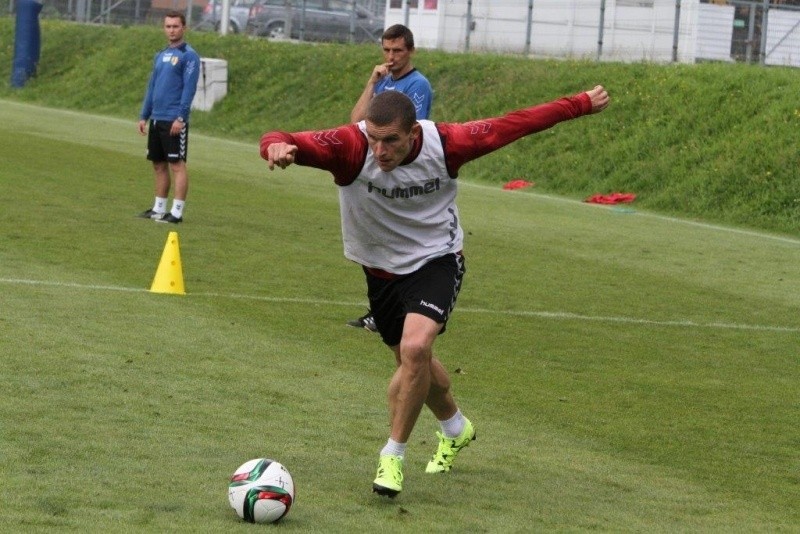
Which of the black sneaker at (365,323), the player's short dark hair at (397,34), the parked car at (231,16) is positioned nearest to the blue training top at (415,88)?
the player's short dark hair at (397,34)

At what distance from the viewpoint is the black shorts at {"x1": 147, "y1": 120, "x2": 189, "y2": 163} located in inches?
623

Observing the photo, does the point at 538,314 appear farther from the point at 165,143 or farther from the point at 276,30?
the point at 276,30

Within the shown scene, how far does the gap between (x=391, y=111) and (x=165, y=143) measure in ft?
32.3

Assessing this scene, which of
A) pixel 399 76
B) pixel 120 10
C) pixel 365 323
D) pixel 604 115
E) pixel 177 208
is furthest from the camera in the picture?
pixel 120 10

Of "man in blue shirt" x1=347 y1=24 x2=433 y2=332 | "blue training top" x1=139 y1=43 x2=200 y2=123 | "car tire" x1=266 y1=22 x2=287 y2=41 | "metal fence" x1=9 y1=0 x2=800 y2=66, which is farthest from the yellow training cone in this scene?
"car tire" x1=266 y1=22 x2=287 y2=41

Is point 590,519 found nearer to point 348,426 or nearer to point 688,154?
point 348,426

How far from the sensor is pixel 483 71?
3169 cm

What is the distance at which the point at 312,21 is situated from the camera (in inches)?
1729

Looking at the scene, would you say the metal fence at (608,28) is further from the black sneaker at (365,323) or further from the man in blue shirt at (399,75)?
the black sneaker at (365,323)

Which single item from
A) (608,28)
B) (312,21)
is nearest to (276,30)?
(312,21)

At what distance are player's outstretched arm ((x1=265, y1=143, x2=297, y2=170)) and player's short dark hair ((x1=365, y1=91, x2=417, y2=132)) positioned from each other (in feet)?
1.33

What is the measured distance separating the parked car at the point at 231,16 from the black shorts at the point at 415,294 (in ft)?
129

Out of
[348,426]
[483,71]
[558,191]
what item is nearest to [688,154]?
[558,191]

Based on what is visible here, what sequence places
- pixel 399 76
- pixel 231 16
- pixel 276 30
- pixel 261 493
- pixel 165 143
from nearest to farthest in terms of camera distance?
pixel 261 493
pixel 399 76
pixel 165 143
pixel 276 30
pixel 231 16
